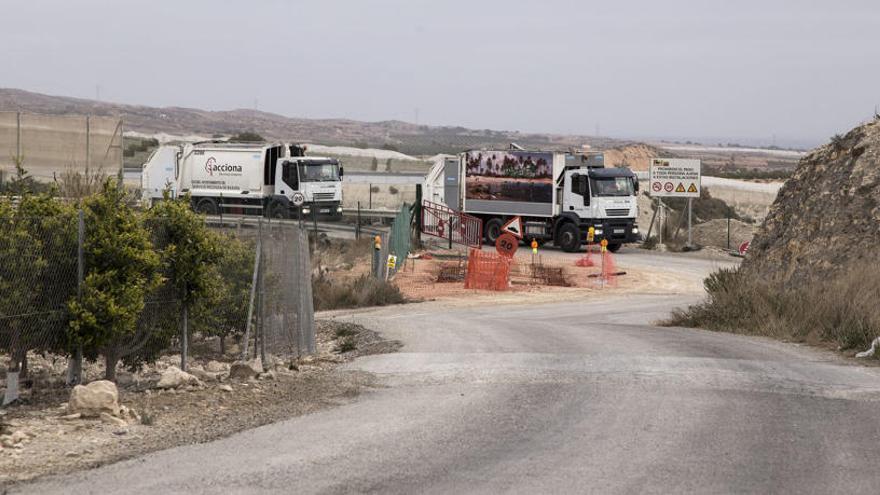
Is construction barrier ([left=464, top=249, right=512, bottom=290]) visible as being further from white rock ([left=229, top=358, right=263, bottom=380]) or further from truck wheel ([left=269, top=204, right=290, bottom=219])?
white rock ([left=229, top=358, right=263, bottom=380])

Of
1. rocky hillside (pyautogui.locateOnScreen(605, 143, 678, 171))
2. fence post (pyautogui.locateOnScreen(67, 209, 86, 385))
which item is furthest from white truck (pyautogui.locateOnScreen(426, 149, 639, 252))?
Result: rocky hillside (pyautogui.locateOnScreen(605, 143, 678, 171))

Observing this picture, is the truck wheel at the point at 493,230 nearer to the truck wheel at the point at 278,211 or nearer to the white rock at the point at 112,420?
the truck wheel at the point at 278,211

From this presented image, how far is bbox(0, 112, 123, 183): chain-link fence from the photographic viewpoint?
51000 mm

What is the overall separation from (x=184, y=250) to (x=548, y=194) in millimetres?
30102

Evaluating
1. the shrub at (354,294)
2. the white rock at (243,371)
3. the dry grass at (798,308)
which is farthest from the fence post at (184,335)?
the shrub at (354,294)

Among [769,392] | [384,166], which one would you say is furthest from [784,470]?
[384,166]

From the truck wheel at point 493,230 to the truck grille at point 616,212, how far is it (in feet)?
14.0

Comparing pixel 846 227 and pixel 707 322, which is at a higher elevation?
pixel 846 227

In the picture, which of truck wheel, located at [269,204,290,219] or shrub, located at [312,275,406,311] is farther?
truck wheel, located at [269,204,290,219]

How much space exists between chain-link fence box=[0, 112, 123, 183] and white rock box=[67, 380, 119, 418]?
41.2 meters

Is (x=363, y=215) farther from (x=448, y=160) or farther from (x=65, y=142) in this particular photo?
(x=65, y=142)

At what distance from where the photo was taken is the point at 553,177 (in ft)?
141

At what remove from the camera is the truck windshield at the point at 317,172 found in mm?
48281

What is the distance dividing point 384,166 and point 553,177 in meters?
65.5
